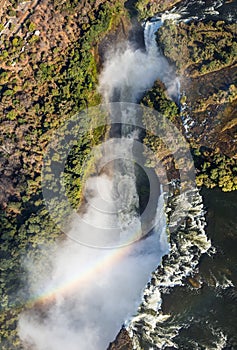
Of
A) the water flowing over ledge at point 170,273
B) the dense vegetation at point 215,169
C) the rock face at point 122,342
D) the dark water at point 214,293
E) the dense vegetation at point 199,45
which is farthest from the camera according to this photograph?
the rock face at point 122,342

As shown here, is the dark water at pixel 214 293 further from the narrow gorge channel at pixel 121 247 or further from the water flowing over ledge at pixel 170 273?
the narrow gorge channel at pixel 121 247

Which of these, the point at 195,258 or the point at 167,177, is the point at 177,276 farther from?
the point at 167,177

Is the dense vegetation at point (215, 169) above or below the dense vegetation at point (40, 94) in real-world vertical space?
below

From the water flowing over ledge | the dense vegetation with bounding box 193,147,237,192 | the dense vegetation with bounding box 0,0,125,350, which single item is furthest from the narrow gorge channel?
the dense vegetation with bounding box 0,0,125,350

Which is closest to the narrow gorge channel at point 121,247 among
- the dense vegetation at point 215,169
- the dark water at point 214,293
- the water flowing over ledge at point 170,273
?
the water flowing over ledge at point 170,273

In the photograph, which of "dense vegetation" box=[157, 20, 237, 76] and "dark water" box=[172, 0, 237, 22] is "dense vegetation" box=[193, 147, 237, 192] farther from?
"dark water" box=[172, 0, 237, 22]

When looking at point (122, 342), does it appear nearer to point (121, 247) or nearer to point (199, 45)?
point (121, 247)
